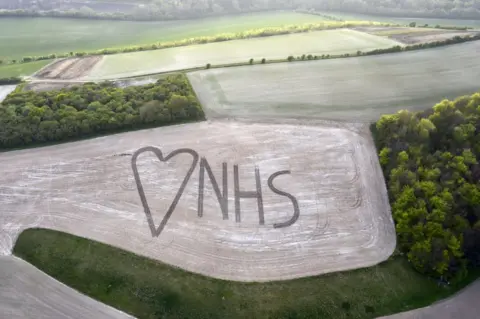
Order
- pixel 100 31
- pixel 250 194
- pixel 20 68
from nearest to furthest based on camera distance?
1. pixel 250 194
2. pixel 20 68
3. pixel 100 31

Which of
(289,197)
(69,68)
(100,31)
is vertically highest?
(100,31)

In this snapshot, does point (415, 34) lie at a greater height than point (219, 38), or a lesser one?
lesser

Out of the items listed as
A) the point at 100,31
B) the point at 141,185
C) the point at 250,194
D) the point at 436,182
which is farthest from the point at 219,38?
the point at 436,182

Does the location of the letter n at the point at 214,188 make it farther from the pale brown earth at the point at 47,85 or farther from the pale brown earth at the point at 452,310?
the pale brown earth at the point at 47,85

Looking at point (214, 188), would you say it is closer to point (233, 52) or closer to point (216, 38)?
point (233, 52)

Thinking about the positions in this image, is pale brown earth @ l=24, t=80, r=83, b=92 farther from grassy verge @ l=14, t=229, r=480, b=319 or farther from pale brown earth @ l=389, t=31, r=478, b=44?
pale brown earth @ l=389, t=31, r=478, b=44

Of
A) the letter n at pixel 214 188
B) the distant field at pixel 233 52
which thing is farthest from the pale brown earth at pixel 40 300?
the distant field at pixel 233 52
